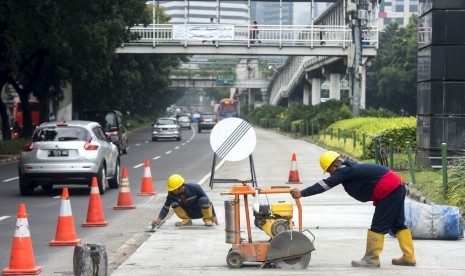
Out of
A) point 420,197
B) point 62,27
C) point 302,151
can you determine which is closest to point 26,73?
point 62,27

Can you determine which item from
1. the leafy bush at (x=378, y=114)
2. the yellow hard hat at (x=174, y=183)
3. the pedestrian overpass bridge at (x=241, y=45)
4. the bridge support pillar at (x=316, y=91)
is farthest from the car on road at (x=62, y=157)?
the bridge support pillar at (x=316, y=91)

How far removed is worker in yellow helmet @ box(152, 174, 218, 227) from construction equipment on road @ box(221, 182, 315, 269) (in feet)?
10.5

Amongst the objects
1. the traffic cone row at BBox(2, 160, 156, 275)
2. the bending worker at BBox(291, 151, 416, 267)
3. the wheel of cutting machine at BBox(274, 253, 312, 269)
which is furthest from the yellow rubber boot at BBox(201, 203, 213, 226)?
the bending worker at BBox(291, 151, 416, 267)

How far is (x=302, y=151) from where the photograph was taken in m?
45.0

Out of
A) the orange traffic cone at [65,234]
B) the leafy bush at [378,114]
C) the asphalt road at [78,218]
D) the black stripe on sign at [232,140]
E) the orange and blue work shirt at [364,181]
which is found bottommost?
the asphalt road at [78,218]

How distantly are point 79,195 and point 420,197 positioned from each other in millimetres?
7772

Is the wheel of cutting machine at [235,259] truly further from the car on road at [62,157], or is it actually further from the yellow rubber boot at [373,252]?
the car on road at [62,157]

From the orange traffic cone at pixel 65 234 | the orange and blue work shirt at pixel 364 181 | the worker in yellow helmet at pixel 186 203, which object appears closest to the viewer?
the orange and blue work shirt at pixel 364 181

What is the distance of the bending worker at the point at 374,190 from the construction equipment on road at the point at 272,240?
0.46 metres

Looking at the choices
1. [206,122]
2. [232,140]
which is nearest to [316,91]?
[206,122]

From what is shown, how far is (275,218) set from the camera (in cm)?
1128

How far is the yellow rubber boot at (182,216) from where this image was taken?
15.2m

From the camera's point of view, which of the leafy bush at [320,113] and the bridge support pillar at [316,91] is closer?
the leafy bush at [320,113]

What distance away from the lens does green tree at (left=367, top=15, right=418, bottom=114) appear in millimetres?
96438
